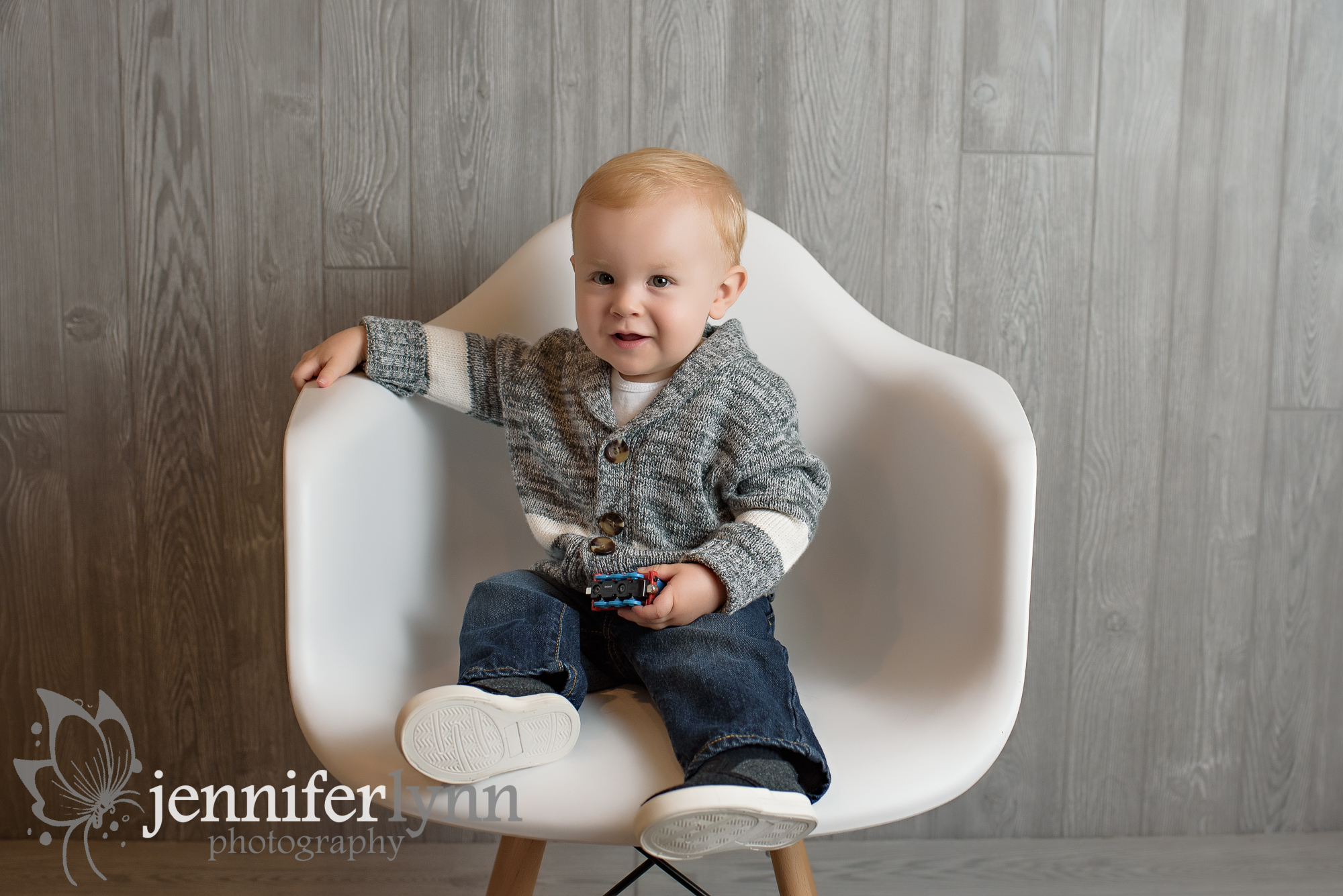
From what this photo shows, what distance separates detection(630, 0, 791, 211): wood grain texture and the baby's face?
341 millimetres

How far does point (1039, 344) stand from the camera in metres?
1.13

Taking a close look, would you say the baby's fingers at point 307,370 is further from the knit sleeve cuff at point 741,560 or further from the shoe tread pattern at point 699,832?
the shoe tread pattern at point 699,832

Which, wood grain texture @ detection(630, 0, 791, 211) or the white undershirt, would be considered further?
wood grain texture @ detection(630, 0, 791, 211)

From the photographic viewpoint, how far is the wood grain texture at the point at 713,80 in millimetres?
1062

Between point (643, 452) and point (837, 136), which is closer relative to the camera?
point (643, 452)

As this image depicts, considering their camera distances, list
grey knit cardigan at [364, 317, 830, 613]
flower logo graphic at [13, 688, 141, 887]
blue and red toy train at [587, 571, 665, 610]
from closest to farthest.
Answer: blue and red toy train at [587, 571, 665, 610]
grey knit cardigan at [364, 317, 830, 613]
flower logo graphic at [13, 688, 141, 887]

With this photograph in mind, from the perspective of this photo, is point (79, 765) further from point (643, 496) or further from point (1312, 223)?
point (1312, 223)

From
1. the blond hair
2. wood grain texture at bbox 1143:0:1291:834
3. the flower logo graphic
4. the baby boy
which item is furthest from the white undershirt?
the flower logo graphic

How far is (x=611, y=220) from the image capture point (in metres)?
0.75

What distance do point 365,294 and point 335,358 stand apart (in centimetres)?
32

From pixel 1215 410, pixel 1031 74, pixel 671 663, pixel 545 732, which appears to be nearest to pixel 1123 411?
pixel 1215 410

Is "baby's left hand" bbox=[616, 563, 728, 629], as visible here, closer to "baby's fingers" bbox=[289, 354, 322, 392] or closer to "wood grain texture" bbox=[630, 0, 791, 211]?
"baby's fingers" bbox=[289, 354, 322, 392]

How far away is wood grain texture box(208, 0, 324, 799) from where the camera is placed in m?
1.05

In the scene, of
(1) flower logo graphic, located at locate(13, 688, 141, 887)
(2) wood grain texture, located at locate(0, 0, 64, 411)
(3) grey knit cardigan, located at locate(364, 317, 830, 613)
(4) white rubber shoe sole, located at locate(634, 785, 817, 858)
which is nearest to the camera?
(4) white rubber shoe sole, located at locate(634, 785, 817, 858)
